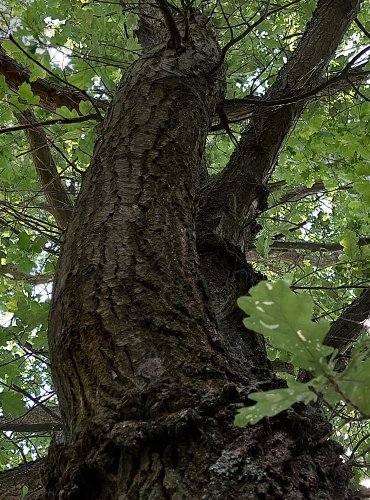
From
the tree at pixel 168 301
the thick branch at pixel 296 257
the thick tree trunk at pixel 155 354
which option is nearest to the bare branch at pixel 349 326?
the tree at pixel 168 301

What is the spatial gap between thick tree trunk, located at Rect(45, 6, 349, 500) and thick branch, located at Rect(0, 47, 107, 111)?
1261 mm

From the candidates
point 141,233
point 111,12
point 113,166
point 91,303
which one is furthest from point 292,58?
point 91,303

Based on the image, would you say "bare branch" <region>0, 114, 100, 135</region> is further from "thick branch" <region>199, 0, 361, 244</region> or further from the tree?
"thick branch" <region>199, 0, 361, 244</region>

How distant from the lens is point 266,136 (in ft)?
8.41

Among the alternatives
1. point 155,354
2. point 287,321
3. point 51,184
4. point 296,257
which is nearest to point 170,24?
point 155,354

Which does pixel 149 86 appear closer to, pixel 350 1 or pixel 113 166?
pixel 113 166

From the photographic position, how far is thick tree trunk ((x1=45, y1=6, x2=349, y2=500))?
0.90 meters

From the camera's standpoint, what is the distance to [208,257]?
1.94 m

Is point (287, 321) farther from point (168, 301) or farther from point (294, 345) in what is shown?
point (168, 301)

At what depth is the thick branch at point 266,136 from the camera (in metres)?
2.25

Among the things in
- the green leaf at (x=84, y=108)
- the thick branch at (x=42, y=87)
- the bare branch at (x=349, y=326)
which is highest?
the thick branch at (x=42, y=87)

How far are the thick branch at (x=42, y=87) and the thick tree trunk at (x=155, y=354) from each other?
4.14 ft

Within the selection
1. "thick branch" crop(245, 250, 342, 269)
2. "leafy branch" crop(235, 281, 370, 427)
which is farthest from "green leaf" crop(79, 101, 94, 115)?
"thick branch" crop(245, 250, 342, 269)

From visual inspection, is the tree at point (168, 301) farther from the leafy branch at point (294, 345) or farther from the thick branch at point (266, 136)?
the leafy branch at point (294, 345)
